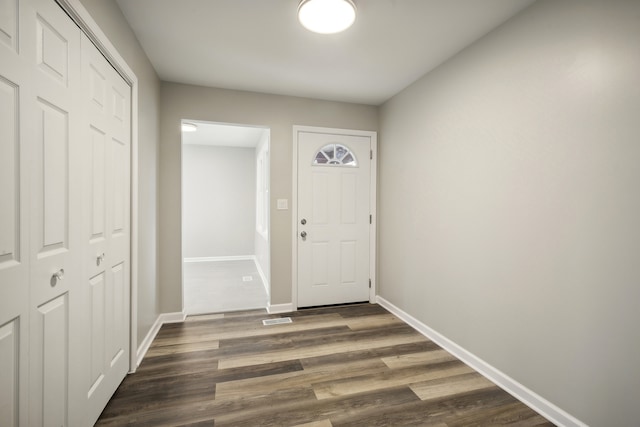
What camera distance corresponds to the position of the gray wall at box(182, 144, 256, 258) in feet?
20.9

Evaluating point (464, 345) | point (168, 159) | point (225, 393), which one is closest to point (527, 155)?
point (464, 345)

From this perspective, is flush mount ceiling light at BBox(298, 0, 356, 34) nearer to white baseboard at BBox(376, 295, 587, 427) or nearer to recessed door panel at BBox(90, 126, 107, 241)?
recessed door panel at BBox(90, 126, 107, 241)

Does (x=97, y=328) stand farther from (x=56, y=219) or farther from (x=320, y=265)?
(x=320, y=265)

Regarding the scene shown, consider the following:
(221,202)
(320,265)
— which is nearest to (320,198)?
(320,265)

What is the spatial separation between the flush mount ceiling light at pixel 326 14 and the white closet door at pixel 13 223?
4.51ft

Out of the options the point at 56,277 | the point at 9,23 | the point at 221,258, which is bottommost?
the point at 221,258

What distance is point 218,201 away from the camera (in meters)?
6.52

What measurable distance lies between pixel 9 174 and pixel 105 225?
0.78 metres

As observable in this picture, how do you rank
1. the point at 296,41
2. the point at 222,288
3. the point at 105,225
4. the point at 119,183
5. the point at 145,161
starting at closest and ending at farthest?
the point at 105,225 < the point at 119,183 < the point at 296,41 < the point at 145,161 < the point at 222,288

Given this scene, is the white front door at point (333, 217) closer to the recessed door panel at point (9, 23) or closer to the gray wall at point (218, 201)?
the recessed door panel at point (9, 23)

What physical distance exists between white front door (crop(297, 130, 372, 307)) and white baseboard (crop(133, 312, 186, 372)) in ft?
4.37

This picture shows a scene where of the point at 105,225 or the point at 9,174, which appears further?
the point at 105,225

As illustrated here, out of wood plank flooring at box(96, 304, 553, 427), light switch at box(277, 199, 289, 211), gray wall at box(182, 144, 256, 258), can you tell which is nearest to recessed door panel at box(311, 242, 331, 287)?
light switch at box(277, 199, 289, 211)

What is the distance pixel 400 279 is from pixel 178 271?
95.5 inches
